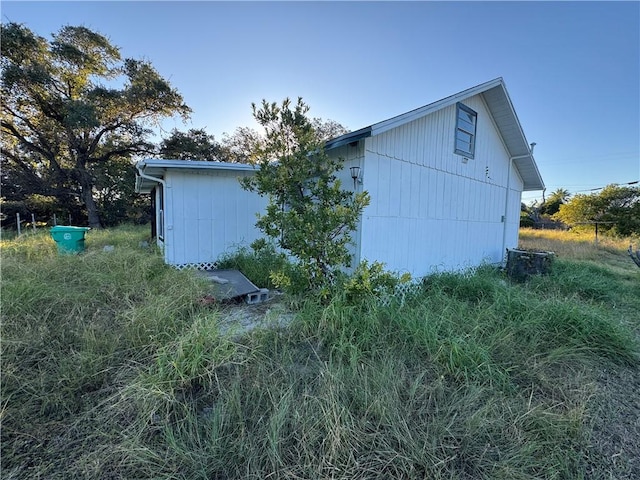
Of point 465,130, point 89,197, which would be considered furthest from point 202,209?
point 89,197

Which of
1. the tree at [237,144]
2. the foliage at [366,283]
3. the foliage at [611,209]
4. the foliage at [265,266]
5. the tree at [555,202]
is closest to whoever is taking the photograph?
the foliage at [366,283]

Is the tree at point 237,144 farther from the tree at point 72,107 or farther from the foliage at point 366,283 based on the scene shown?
the foliage at point 366,283

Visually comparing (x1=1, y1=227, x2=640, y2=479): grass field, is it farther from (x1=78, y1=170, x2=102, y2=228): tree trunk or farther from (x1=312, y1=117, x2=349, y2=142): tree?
(x1=312, y1=117, x2=349, y2=142): tree

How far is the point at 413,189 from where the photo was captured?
548cm

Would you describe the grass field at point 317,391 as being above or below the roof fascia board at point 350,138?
below

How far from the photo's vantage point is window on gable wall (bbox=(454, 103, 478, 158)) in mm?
6277

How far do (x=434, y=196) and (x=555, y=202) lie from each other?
3829 centimetres

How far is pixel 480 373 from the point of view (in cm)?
251

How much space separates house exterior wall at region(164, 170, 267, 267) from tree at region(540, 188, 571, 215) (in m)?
40.1

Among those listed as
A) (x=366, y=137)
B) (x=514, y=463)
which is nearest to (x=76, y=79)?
(x=366, y=137)

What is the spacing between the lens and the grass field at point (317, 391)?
5.65 ft

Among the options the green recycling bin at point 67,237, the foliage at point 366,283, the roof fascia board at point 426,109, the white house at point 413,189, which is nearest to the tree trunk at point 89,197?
the green recycling bin at point 67,237

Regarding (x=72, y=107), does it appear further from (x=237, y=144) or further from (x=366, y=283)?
(x=366, y=283)

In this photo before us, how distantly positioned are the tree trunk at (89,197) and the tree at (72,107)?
5cm
